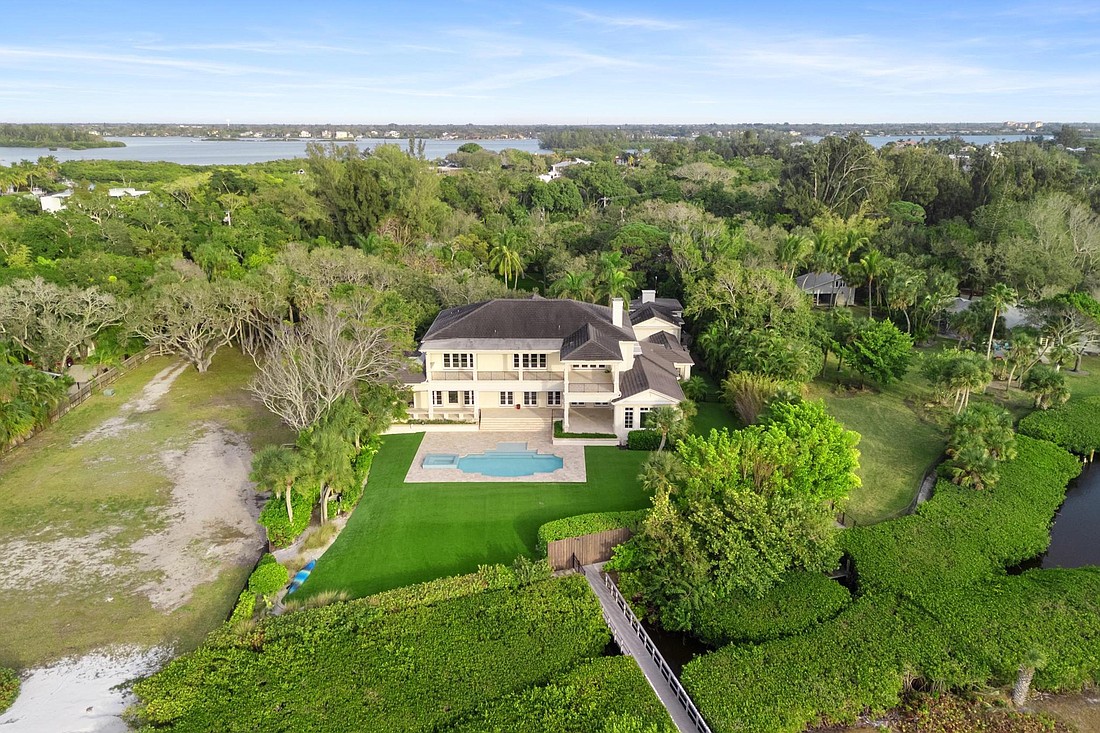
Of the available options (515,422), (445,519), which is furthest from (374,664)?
(515,422)

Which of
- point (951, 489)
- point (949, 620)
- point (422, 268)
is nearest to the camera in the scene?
point (949, 620)

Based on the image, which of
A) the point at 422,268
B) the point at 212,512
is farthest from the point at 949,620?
the point at 422,268

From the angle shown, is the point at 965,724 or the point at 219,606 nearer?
the point at 965,724

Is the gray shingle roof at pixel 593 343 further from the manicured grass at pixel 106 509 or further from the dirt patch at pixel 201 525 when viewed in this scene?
the dirt patch at pixel 201 525

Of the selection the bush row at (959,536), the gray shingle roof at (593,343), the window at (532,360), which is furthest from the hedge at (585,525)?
the window at (532,360)

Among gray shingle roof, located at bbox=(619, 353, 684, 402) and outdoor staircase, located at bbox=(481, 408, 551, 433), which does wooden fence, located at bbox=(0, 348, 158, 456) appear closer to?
outdoor staircase, located at bbox=(481, 408, 551, 433)

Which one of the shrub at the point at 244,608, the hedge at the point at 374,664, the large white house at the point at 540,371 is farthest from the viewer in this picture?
the large white house at the point at 540,371

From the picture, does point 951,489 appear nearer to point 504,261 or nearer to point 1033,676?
point 1033,676

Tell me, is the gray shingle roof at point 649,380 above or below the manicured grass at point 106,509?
above

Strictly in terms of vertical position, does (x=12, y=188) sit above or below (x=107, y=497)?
above
